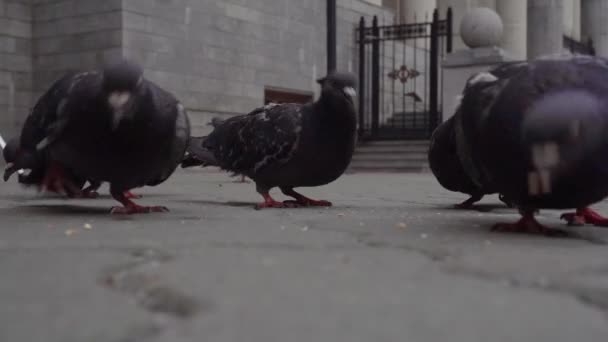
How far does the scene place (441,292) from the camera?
147 cm

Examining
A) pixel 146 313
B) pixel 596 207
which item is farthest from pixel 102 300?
pixel 596 207

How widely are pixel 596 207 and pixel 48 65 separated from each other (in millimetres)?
8570

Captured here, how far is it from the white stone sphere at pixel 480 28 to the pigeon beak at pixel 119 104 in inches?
390

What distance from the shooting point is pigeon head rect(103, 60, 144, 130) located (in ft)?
9.62

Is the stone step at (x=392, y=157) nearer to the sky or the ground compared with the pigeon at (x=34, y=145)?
nearer to the ground

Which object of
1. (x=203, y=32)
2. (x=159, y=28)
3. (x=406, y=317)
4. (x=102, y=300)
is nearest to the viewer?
(x=406, y=317)

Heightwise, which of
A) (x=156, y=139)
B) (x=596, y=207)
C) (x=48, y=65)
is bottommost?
(x=596, y=207)

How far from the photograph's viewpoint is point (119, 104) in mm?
2932

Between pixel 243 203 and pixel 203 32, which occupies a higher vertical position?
pixel 203 32

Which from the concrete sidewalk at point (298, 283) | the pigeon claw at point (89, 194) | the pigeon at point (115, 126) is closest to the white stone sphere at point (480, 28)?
the pigeon claw at point (89, 194)

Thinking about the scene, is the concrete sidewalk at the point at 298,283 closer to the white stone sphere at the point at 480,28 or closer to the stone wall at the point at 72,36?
the stone wall at the point at 72,36

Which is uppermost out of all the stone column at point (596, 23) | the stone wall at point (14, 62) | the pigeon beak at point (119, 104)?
the stone column at point (596, 23)

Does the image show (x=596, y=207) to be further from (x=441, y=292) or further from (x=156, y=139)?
(x=441, y=292)

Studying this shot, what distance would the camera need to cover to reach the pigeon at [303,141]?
3.87 metres
